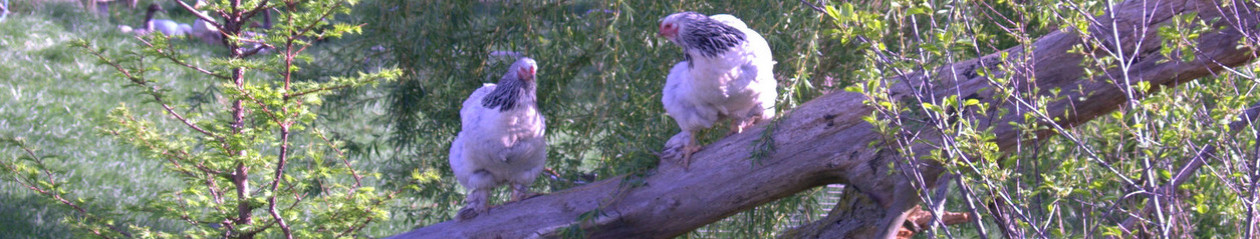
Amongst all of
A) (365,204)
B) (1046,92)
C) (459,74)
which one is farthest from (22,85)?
(1046,92)

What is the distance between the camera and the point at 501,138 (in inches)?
106

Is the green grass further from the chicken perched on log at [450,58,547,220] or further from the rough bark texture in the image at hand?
the rough bark texture

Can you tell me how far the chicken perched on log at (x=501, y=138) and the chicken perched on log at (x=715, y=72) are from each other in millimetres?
392

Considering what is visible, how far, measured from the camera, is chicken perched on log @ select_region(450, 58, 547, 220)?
8.75 feet

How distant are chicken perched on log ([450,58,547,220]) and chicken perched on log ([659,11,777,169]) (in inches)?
15.4

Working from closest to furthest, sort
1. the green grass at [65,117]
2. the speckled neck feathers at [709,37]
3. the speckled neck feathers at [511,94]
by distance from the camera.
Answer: the speckled neck feathers at [709,37]
the speckled neck feathers at [511,94]
the green grass at [65,117]

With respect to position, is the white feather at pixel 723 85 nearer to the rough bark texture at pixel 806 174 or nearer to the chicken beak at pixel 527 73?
the rough bark texture at pixel 806 174

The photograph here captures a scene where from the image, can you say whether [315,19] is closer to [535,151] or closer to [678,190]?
[535,151]

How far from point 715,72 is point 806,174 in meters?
0.42

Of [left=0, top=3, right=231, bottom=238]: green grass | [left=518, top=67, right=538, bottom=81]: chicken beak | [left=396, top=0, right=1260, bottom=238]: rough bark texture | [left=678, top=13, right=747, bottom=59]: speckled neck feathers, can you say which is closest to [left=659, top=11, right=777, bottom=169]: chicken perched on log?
[left=678, top=13, right=747, bottom=59]: speckled neck feathers

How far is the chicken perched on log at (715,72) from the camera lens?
8.16 ft

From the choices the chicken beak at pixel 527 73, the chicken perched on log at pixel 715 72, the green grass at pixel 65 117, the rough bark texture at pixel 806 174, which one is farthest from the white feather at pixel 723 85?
the green grass at pixel 65 117

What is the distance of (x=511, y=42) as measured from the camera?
335 centimetres

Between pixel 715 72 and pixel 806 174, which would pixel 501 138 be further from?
pixel 806 174
